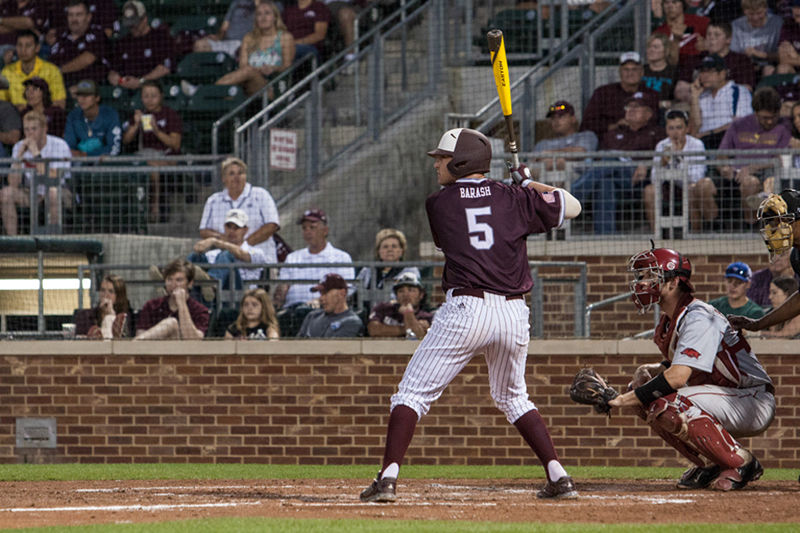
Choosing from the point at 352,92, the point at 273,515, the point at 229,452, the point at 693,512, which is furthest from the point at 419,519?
the point at 352,92

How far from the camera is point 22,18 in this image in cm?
1675

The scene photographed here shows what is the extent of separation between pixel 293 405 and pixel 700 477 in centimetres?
392

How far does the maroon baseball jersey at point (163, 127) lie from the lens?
573 inches

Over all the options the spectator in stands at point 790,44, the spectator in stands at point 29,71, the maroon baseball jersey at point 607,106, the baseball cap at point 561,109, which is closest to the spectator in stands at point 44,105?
the spectator in stands at point 29,71

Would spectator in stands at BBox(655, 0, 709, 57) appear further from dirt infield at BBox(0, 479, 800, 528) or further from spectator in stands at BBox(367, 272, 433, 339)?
dirt infield at BBox(0, 479, 800, 528)

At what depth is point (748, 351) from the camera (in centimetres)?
750

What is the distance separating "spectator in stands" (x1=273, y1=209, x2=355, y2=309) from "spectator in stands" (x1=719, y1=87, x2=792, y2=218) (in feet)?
11.5

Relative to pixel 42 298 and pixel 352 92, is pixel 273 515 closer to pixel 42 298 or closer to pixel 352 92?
pixel 42 298

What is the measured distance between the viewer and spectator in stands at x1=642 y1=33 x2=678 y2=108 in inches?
517

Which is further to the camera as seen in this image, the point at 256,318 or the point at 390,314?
the point at 256,318

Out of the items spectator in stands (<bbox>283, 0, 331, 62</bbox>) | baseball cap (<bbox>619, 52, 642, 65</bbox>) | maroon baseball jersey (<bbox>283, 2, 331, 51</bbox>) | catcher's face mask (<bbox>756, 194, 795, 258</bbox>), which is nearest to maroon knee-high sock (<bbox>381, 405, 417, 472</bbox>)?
catcher's face mask (<bbox>756, 194, 795, 258</bbox>)

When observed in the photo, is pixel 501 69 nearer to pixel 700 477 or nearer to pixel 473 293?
pixel 473 293

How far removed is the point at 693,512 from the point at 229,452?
504 cm

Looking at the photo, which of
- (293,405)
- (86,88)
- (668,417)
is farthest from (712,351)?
(86,88)
